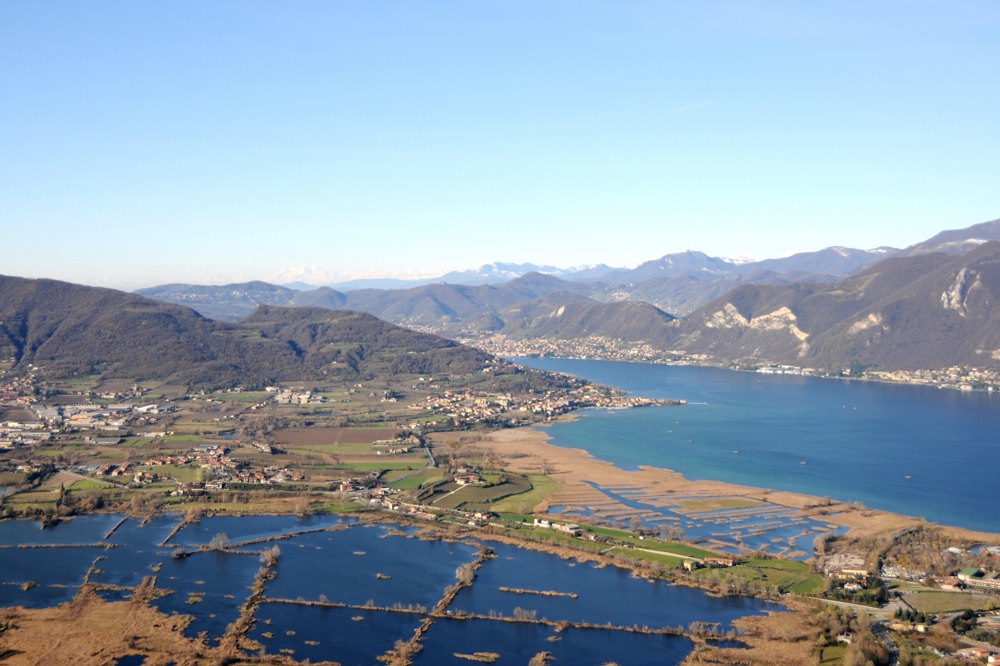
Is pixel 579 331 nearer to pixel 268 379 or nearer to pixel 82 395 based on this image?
pixel 268 379

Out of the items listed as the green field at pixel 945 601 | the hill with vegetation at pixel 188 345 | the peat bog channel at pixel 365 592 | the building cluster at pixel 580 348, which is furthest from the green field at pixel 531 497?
the building cluster at pixel 580 348

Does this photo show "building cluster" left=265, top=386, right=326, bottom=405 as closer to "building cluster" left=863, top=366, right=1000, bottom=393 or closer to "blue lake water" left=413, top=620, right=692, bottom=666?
"blue lake water" left=413, top=620, right=692, bottom=666

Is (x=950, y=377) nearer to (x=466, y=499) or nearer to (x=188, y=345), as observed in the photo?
(x=466, y=499)

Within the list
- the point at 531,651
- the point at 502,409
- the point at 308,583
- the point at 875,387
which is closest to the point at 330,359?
the point at 502,409

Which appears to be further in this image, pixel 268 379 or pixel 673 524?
pixel 268 379

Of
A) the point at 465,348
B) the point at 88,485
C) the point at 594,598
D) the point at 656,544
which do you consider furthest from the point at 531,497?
the point at 465,348

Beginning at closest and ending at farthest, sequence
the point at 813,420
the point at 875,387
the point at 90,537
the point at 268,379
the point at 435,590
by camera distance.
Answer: the point at 435,590 → the point at 90,537 → the point at 813,420 → the point at 268,379 → the point at 875,387
